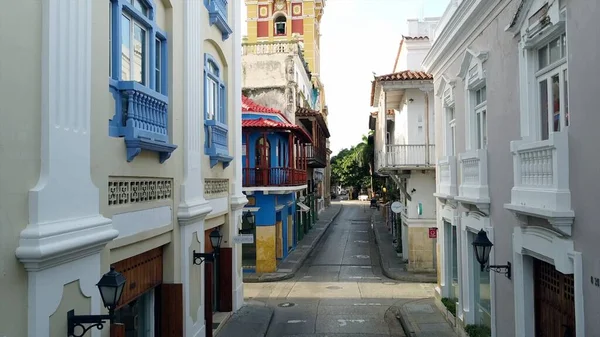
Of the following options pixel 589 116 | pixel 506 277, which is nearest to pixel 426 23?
pixel 506 277

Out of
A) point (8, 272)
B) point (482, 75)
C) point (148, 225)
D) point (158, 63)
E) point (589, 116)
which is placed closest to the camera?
point (8, 272)

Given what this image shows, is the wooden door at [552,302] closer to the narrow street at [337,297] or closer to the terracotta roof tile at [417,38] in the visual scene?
the narrow street at [337,297]

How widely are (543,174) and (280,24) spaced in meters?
40.1

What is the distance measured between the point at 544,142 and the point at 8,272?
5.93m

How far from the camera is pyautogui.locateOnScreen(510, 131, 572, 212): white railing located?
19.2 ft

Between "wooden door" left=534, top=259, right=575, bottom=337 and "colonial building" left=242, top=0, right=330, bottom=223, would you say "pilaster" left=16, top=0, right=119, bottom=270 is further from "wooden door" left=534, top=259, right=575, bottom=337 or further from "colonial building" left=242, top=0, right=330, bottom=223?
"colonial building" left=242, top=0, right=330, bottom=223

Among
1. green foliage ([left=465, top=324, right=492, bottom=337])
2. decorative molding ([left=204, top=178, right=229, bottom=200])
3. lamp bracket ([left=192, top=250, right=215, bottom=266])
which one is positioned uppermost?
decorative molding ([left=204, top=178, right=229, bottom=200])

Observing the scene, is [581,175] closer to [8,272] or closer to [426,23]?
[8,272]

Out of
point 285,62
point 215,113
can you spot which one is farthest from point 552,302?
point 285,62

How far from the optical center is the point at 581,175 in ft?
18.2

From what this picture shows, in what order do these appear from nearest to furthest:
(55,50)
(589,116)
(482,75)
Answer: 1. (55,50)
2. (589,116)
3. (482,75)

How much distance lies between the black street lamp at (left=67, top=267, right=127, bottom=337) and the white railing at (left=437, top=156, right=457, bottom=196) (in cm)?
803

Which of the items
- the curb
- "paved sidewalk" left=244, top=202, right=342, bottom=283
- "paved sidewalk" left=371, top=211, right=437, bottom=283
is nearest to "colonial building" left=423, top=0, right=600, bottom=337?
the curb

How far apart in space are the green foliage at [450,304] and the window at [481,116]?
444 centimetres
